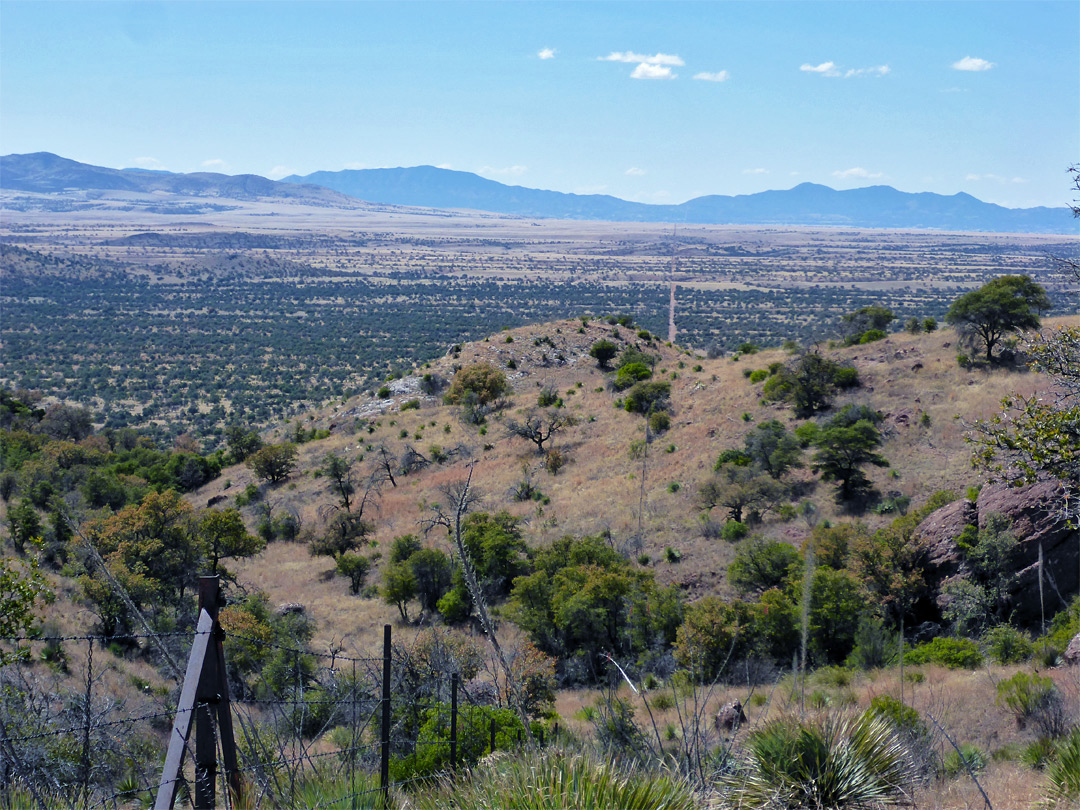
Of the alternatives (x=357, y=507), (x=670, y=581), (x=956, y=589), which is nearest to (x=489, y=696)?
(x=670, y=581)

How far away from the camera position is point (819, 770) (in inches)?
252

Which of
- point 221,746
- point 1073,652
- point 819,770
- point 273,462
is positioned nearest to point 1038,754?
point 819,770

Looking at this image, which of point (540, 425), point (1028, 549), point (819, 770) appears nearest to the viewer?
point (819, 770)

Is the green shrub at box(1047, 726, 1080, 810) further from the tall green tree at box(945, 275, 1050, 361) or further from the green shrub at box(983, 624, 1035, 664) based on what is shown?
the tall green tree at box(945, 275, 1050, 361)

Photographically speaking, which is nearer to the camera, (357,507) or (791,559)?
(791,559)

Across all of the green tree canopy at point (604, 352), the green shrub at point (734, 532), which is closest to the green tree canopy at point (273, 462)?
the green tree canopy at point (604, 352)

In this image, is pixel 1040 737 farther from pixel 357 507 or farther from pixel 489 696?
pixel 357 507

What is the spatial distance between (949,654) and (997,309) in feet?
70.7

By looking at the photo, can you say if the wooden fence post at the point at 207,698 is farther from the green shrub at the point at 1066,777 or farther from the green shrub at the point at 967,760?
the green shrub at the point at 967,760

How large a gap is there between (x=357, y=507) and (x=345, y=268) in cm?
13588

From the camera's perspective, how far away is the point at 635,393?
132 ft

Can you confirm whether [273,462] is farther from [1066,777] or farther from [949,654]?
[1066,777]

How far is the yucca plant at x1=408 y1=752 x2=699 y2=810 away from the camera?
4723mm

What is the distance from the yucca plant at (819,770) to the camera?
6309mm
